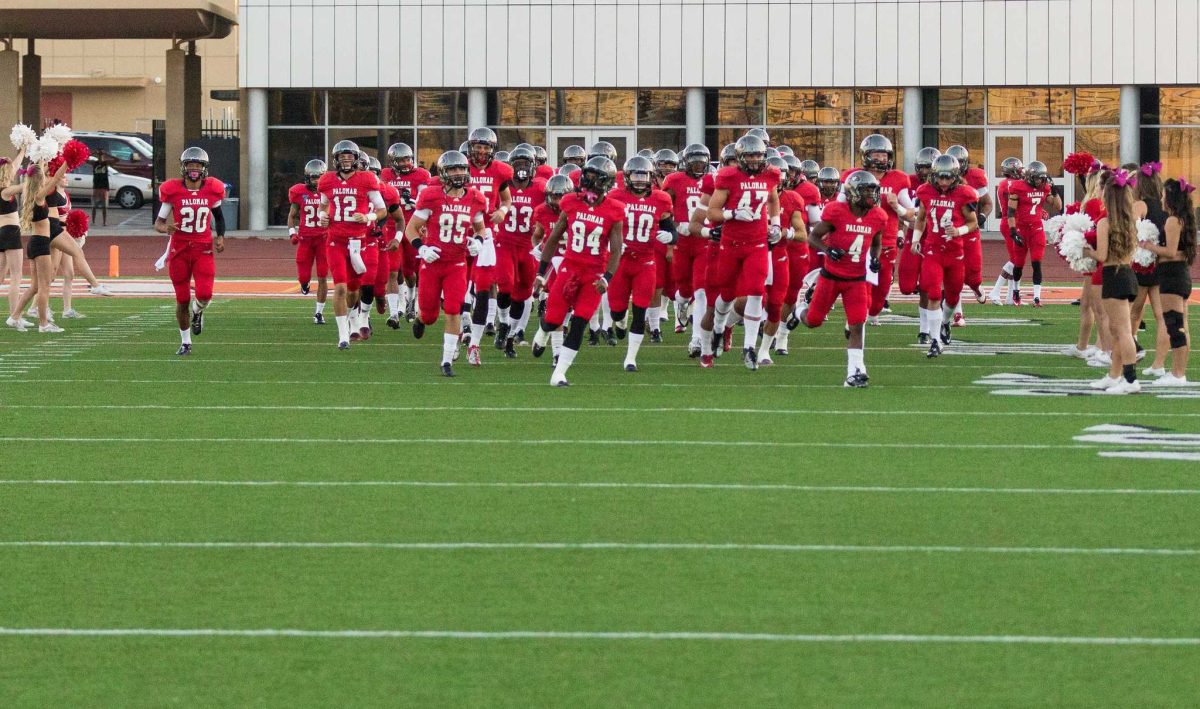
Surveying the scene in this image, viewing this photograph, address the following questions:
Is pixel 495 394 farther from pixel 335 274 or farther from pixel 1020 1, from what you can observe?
pixel 1020 1

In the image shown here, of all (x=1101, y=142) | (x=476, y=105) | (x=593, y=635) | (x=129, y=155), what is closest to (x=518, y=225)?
(x=593, y=635)

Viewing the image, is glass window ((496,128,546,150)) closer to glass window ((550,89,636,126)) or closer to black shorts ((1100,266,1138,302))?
glass window ((550,89,636,126))

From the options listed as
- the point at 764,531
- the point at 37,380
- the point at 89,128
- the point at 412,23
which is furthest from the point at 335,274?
the point at 89,128

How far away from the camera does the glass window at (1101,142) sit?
1505 inches

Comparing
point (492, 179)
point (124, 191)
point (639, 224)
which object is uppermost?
point (124, 191)

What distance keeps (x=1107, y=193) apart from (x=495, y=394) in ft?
14.4

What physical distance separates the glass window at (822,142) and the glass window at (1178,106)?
6.23 m

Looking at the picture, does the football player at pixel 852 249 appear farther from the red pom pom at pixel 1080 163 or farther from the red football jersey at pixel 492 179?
the red football jersey at pixel 492 179

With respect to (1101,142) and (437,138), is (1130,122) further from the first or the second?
(437,138)

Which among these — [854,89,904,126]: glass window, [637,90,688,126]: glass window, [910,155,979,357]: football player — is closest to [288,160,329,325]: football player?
[910,155,979,357]: football player

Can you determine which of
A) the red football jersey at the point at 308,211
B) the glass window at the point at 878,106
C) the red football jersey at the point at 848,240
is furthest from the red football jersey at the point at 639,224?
the glass window at the point at 878,106

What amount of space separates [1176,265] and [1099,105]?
26.1m

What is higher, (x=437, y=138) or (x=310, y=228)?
(x=437, y=138)

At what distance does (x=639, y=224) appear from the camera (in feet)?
46.8
